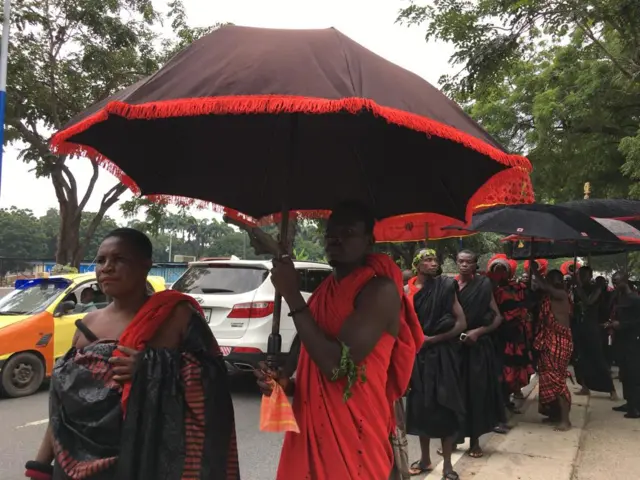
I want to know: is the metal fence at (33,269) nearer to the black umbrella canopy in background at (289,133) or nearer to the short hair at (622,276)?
the short hair at (622,276)

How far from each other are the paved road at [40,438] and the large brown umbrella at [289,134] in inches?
98.5

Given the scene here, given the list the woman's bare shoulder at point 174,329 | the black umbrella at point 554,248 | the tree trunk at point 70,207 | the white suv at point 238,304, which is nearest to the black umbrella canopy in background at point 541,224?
the white suv at point 238,304

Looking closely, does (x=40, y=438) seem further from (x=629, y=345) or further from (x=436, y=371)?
(x=629, y=345)

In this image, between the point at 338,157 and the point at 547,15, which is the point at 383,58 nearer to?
the point at 338,157

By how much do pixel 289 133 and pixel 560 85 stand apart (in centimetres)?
1128

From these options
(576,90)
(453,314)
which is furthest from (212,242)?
(453,314)

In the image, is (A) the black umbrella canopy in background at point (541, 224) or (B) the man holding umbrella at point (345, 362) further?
(A) the black umbrella canopy in background at point (541, 224)

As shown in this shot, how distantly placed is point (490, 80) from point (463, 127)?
25.2 feet

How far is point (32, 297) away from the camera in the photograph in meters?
7.67

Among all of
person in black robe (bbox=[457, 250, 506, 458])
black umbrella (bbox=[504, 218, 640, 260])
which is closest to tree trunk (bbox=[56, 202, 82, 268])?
black umbrella (bbox=[504, 218, 640, 260])

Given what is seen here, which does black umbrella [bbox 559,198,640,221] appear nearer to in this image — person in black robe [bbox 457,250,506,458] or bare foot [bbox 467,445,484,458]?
person in black robe [bbox 457,250,506,458]

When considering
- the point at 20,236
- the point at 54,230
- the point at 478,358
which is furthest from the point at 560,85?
the point at 54,230

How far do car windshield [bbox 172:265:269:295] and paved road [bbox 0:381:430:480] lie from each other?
1.40 metres

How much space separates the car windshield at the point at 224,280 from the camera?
7.20 meters
